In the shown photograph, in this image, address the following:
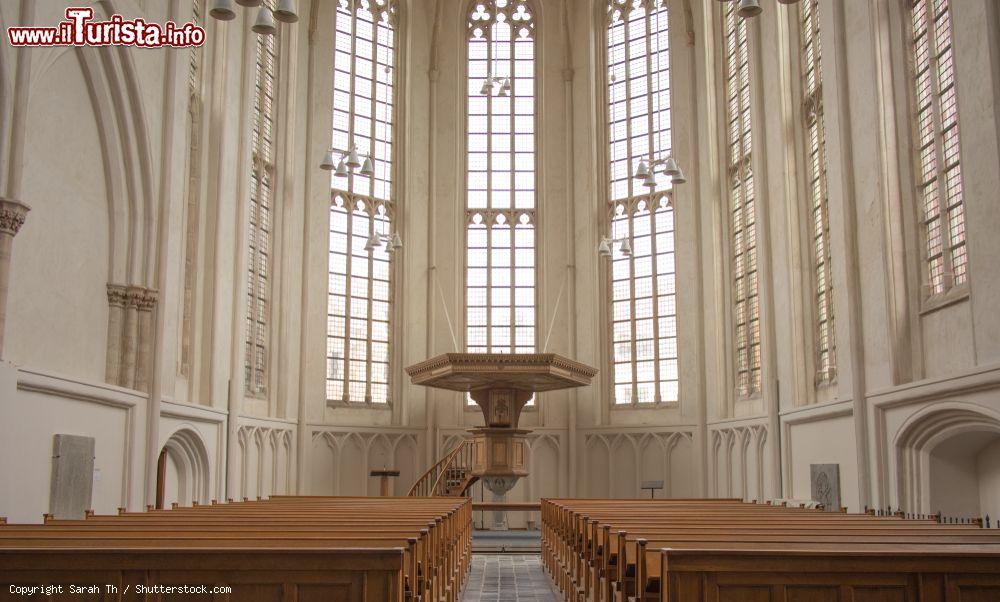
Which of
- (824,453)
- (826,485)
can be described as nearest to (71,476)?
(826,485)

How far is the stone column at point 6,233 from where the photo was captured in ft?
33.1

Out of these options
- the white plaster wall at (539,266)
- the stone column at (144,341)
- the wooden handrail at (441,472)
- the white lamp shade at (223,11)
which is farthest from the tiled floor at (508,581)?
the white lamp shade at (223,11)

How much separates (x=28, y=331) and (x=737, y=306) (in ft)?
49.1

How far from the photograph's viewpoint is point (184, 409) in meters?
16.0

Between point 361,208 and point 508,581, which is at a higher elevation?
point 361,208

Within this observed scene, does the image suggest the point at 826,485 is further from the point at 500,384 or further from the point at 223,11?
the point at 223,11

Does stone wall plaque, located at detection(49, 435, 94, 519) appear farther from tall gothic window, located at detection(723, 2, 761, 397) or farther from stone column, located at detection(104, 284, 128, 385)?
tall gothic window, located at detection(723, 2, 761, 397)

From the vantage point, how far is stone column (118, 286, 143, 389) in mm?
14117

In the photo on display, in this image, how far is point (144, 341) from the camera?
1448cm

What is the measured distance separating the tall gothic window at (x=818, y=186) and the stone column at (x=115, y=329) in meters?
11.8

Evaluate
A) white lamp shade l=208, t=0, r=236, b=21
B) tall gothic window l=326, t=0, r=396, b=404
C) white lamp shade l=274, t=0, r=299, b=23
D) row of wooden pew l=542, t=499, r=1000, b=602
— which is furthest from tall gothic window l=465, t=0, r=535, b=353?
row of wooden pew l=542, t=499, r=1000, b=602

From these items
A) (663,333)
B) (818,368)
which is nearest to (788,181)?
(818,368)

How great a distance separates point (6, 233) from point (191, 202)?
726 cm

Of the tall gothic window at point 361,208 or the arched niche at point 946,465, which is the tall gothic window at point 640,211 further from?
the arched niche at point 946,465
